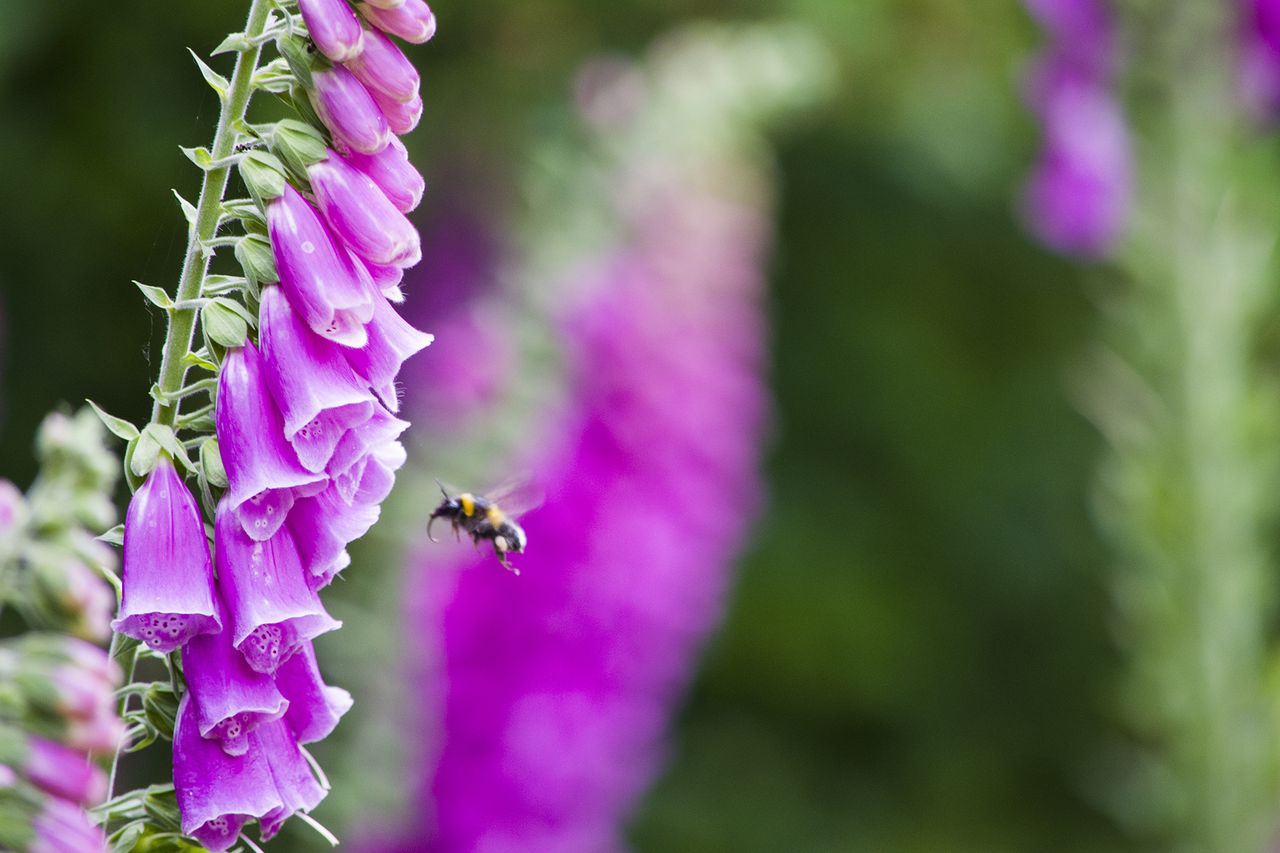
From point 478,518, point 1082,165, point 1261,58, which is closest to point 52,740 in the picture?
point 478,518

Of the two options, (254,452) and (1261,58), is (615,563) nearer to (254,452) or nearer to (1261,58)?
(1261,58)

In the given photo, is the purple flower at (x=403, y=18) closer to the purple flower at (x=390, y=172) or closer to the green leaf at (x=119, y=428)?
the purple flower at (x=390, y=172)

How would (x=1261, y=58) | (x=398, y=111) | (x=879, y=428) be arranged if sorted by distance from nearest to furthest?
(x=398, y=111) < (x=1261, y=58) < (x=879, y=428)

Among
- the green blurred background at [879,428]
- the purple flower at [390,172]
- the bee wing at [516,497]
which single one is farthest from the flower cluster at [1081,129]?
the purple flower at [390,172]

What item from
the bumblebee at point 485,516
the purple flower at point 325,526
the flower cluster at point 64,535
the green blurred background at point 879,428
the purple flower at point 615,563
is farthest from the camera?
the green blurred background at point 879,428

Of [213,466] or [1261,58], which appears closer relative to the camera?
[213,466]

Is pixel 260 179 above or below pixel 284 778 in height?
above
